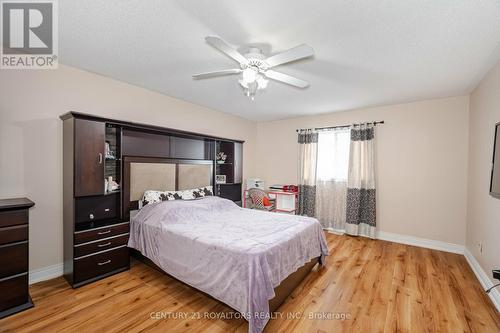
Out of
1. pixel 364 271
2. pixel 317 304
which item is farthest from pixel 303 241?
pixel 364 271

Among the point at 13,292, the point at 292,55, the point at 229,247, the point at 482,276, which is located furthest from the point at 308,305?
the point at 13,292

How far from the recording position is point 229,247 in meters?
1.91

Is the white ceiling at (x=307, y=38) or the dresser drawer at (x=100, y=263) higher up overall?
the white ceiling at (x=307, y=38)

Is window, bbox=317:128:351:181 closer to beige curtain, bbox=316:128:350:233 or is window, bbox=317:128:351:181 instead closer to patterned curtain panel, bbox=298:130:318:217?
beige curtain, bbox=316:128:350:233

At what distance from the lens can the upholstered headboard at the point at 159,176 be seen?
3.01 m

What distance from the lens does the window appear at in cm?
449

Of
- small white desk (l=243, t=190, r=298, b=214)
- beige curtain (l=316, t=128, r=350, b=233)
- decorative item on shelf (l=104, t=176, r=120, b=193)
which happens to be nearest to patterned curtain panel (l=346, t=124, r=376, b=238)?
beige curtain (l=316, t=128, r=350, b=233)

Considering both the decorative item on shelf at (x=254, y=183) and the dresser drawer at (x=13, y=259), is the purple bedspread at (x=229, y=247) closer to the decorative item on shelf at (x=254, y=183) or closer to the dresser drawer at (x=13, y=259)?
the dresser drawer at (x=13, y=259)

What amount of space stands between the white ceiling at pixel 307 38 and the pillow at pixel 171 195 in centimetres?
160

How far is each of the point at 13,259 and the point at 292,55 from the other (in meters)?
3.05

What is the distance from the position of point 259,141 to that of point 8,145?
4.49 metres

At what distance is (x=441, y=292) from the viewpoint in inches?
93.3

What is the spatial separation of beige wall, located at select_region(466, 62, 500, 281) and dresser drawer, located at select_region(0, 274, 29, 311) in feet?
15.2

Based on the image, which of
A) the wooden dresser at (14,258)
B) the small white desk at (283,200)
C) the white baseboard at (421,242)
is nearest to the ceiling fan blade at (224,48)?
the wooden dresser at (14,258)
